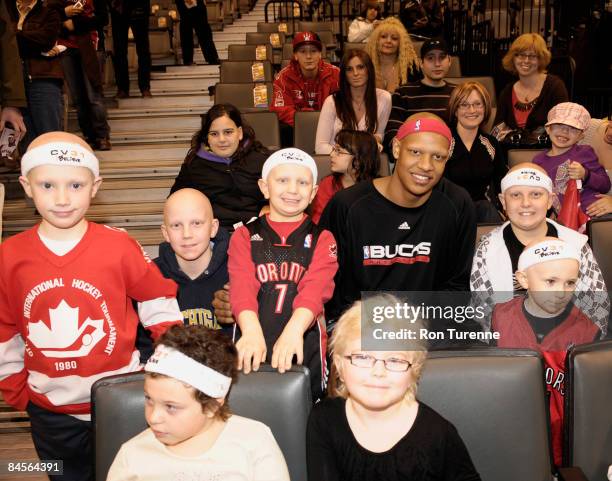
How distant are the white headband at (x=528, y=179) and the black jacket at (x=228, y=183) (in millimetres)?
1217

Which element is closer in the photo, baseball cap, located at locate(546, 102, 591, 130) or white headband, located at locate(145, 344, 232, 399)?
white headband, located at locate(145, 344, 232, 399)

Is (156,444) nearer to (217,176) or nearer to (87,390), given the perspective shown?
(87,390)

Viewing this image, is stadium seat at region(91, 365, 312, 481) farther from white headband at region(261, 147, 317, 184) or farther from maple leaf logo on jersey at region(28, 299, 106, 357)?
white headband at region(261, 147, 317, 184)

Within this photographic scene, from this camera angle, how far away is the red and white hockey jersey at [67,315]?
1.97 m

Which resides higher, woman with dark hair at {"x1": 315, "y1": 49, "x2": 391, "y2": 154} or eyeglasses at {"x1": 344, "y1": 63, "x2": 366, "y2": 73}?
eyeglasses at {"x1": 344, "y1": 63, "x2": 366, "y2": 73}

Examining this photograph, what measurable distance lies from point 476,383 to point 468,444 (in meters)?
0.15

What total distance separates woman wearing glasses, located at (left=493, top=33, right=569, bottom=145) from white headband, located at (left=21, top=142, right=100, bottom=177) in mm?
3027

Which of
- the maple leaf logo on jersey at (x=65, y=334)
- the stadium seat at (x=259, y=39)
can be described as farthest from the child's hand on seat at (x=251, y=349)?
the stadium seat at (x=259, y=39)

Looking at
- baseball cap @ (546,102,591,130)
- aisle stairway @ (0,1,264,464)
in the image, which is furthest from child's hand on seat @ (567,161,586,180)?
aisle stairway @ (0,1,264,464)

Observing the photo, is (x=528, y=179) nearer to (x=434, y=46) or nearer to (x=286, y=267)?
(x=286, y=267)

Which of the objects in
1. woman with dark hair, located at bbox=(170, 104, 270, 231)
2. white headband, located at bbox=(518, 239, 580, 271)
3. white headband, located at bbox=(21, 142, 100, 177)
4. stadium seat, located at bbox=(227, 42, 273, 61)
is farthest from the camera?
stadium seat, located at bbox=(227, 42, 273, 61)

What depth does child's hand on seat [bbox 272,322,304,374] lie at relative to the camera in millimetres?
1848

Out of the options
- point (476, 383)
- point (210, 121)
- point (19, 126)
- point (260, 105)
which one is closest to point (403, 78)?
point (260, 105)

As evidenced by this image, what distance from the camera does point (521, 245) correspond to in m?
2.56
